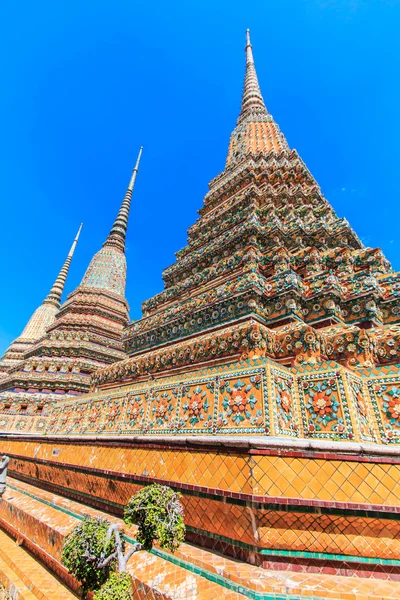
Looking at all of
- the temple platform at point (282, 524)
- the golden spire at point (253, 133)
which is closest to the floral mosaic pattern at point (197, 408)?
the temple platform at point (282, 524)

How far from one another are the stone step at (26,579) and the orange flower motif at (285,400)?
8.81 ft

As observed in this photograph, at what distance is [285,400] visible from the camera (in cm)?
319

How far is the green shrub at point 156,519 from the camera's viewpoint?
77.1 inches

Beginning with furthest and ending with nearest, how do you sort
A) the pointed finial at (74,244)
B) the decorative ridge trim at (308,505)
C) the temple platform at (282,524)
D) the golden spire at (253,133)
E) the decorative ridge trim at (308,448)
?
the pointed finial at (74,244), the golden spire at (253,133), the decorative ridge trim at (308,448), the decorative ridge trim at (308,505), the temple platform at (282,524)

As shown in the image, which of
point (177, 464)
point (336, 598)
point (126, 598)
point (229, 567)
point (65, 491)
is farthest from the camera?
point (65, 491)

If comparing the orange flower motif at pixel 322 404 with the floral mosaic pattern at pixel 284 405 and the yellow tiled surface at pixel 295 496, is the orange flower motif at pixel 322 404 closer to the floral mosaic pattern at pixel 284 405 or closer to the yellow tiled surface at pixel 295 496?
→ the floral mosaic pattern at pixel 284 405

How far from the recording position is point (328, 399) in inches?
119

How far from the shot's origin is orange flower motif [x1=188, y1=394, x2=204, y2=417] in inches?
145

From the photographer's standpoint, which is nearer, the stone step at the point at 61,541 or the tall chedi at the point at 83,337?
the stone step at the point at 61,541

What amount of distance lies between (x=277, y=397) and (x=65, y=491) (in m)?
4.25

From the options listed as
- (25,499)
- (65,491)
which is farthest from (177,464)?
(25,499)

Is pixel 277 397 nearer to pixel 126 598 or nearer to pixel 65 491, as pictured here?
pixel 126 598

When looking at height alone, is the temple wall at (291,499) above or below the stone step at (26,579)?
above

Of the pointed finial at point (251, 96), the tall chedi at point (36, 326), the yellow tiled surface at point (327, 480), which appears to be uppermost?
the pointed finial at point (251, 96)
